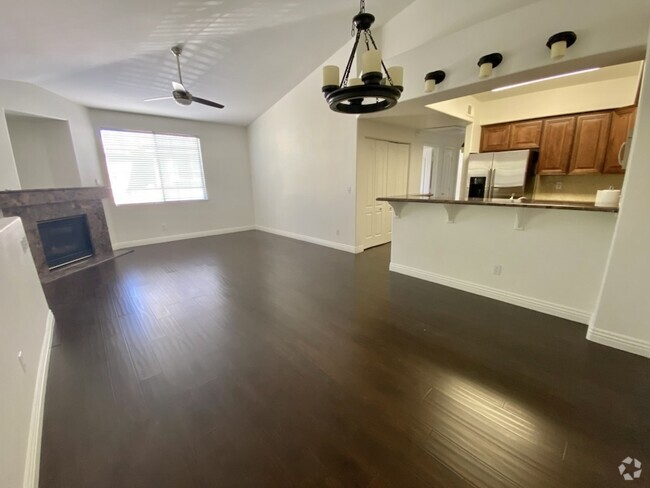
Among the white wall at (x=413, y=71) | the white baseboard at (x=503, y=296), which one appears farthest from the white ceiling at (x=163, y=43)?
the white baseboard at (x=503, y=296)

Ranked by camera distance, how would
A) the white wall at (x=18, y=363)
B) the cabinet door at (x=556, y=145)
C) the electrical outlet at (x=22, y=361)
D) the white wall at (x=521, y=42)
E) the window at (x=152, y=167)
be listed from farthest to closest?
the window at (x=152, y=167) < the cabinet door at (x=556, y=145) < the white wall at (x=521, y=42) < the electrical outlet at (x=22, y=361) < the white wall at (x=18, y=363)

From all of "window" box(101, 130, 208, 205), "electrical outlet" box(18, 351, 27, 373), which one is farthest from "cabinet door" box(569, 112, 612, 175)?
"window" box(101, 130, 208, 205)

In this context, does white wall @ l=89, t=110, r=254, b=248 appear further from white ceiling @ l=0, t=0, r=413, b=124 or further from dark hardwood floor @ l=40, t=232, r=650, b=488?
dark hardwood floor @ l=40, t=232, r=650, b=488

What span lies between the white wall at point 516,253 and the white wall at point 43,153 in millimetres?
5889

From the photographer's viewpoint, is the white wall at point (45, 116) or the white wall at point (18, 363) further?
the white wall at point (45, 116)

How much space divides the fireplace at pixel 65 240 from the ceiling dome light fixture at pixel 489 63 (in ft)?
21.0

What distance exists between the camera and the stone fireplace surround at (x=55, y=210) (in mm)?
3830

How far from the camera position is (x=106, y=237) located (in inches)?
207

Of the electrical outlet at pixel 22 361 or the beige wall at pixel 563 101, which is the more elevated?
the beige wall at pixel 563 101

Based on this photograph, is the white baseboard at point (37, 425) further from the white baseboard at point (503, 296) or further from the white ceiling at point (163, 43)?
the white baseboard at point (503, 296)

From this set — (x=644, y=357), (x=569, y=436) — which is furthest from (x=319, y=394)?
(x=644, y=357)

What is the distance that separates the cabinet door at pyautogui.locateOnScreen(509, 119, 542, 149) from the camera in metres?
4.79

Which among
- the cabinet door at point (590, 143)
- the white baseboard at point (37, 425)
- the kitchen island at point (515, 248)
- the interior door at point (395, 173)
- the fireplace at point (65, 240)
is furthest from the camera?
the interior door at point (395, 173)

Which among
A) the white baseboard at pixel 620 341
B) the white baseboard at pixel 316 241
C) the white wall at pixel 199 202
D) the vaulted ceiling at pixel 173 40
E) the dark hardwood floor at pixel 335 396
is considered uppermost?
the vaulted ceiling at pixel 173 40
